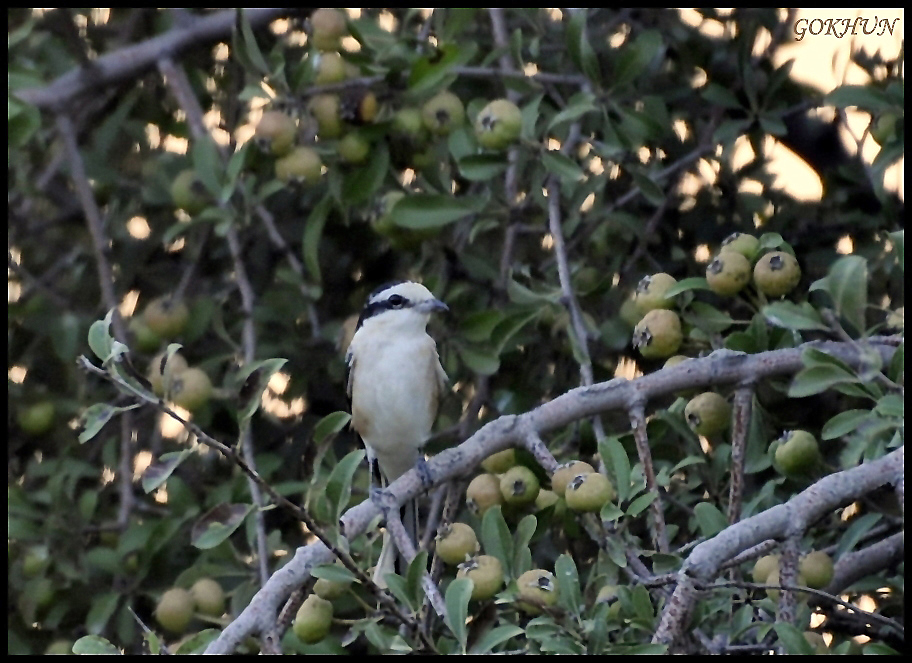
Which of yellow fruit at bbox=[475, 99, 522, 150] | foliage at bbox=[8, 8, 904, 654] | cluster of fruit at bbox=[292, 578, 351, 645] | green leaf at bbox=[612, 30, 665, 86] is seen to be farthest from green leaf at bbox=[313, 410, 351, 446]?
green leaf at bbox=[612, 30, 665, 86]

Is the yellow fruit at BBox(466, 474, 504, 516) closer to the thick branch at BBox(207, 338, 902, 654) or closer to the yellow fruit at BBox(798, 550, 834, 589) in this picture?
the thick branch at BBox(207, 338, 902, 654)

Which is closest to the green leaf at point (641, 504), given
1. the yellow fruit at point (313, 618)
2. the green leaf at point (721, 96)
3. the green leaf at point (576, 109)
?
the yellow fruit at point (313, 618)

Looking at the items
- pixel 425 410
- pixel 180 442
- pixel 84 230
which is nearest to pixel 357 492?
pixel 425 410

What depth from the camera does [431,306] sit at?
12.7 ft

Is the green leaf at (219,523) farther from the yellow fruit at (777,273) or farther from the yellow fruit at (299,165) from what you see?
→ the yellow fruit at (299,165)

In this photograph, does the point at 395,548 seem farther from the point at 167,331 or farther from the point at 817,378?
the point at 817,378

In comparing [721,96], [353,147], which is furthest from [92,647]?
[721,96]

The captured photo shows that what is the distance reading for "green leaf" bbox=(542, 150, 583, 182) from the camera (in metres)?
3.21

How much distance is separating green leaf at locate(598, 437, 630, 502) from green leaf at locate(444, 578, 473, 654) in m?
0.43

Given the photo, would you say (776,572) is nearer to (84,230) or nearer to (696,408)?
(696,408)

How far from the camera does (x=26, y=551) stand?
3.75 metres

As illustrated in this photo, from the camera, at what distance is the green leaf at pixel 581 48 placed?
3455mm

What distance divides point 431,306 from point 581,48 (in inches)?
36.6

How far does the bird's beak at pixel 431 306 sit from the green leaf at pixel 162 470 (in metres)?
1.56
